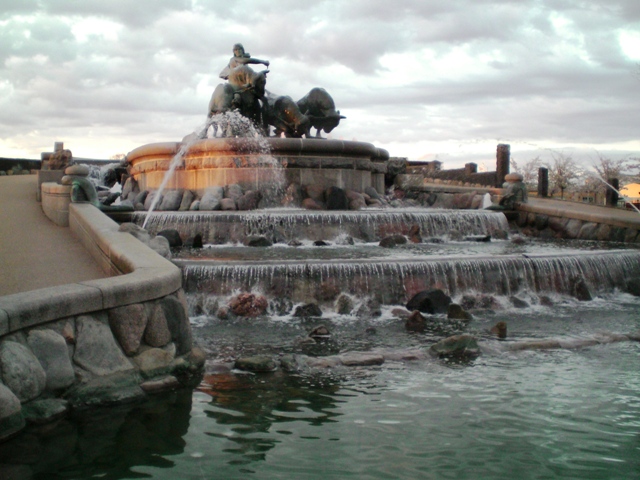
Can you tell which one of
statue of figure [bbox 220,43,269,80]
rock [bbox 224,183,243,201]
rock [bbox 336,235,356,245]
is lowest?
rock [bbox 336,235,356,245]

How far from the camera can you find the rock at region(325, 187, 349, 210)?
18750mm

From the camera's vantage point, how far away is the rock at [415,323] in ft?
30.0

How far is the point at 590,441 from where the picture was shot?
5129 millimetres

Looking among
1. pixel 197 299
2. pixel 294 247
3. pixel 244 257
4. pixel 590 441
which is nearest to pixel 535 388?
pixel 590 441

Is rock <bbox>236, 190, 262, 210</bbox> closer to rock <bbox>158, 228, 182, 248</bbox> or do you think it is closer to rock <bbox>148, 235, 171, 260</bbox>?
rock <bbox>158, 228, 182, 248</bbox>

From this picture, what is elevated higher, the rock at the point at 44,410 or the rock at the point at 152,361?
the rock at the point at 152,361

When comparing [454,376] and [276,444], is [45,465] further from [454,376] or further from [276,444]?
[454,376]

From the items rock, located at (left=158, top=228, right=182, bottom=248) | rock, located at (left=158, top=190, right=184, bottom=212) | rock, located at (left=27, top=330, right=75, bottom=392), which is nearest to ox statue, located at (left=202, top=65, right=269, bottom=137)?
rock, located at (left=158, top=190, right=184, bottom=212)

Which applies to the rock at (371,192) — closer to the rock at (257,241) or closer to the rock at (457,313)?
the rock at (257,241)

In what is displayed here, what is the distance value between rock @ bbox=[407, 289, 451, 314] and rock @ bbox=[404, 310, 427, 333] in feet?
3.09

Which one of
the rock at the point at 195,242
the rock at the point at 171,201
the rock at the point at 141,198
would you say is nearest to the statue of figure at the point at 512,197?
the rock at the point at 171,201

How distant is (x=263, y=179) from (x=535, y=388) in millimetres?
A: 13337

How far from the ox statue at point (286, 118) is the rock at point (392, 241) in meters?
6.98

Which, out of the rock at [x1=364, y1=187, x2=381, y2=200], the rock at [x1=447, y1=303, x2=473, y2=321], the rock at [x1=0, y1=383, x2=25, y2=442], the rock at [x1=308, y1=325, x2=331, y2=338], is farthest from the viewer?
the rock at [x1=364, y1=187, x2=381, y2=200]
